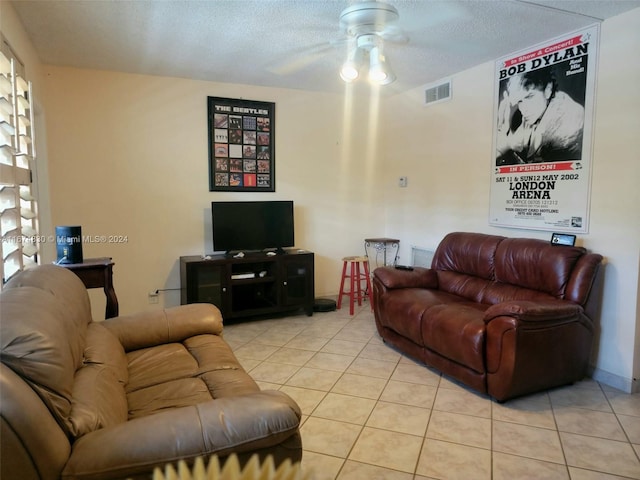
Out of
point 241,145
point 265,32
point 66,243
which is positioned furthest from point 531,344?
point 241,145

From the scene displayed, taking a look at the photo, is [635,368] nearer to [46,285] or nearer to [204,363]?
[204,363]

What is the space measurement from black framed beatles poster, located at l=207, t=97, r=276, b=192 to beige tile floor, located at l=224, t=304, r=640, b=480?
6.41 ft

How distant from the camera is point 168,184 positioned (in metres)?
4.23

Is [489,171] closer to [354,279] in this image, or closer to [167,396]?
[354,279]

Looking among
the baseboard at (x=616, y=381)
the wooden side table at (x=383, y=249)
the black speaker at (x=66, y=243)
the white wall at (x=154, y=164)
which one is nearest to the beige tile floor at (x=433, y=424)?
the baseboard at (x=616, y=381)

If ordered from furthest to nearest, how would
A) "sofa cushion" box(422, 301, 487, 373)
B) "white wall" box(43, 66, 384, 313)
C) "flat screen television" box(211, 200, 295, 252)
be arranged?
"flat screen television" box(211, 200, 295, 252) < "white wall" box(43, 66, 384, 313) < "sofa cushion" box(422, 301, 487, 373)

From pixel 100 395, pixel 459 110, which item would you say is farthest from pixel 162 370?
pixel 459 110

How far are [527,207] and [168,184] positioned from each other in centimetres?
340

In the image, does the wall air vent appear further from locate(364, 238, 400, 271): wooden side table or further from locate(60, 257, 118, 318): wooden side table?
locate(60, 257, 118, 318): wooden side table

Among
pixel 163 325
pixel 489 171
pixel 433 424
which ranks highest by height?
pixel 489 171

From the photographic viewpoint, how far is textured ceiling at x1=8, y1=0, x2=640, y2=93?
263 cm

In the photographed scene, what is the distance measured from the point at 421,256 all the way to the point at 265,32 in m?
2.89

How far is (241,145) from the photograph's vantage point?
14.7 feet

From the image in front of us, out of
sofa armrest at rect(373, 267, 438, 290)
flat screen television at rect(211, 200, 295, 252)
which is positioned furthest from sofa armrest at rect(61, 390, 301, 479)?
flat screen television at rect(211, 200, 295, 252)
